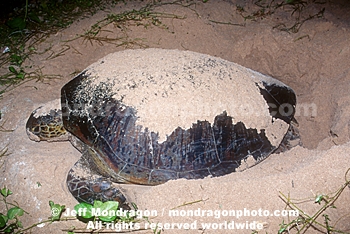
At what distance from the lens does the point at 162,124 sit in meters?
1.99

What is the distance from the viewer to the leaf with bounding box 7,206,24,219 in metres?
1.80

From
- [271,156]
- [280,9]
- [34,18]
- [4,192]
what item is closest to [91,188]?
[4,192]

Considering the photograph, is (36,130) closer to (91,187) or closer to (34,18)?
(91,187)

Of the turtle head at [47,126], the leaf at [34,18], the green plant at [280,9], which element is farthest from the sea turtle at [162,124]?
the leaf at [34,18]

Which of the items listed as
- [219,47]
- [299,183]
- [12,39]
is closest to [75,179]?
[299,183]

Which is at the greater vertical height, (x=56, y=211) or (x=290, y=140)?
(x=290, y=140)

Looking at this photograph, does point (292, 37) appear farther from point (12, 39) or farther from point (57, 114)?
point (12, 39)

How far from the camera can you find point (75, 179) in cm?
205

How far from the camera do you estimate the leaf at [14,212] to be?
5.91ft

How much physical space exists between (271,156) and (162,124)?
1.00m

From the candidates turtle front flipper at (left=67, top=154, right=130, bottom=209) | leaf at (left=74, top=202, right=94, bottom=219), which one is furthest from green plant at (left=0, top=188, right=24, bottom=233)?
leaf at (left=74, top=202, right=94, bottom=219)

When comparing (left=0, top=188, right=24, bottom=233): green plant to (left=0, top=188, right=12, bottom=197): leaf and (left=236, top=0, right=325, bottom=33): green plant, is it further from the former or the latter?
(left=236, top=0, right=325, bottom=33): green plant

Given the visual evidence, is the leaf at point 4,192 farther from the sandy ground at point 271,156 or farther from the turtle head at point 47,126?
the turtle head at point 47,126

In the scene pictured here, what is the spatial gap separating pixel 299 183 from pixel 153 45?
2.38 metres
